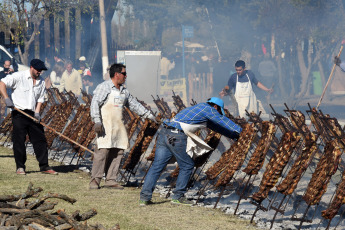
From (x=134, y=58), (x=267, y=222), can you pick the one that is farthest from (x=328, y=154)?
(x=134, y=58)

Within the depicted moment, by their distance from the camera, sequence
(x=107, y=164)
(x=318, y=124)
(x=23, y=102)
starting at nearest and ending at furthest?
1. (x=318, y=124)
2. (x=107, y=164)
3. (x=23, y=102)

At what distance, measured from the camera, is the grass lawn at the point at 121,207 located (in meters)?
7.78

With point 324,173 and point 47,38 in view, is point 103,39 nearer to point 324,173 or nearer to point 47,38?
point 47,38

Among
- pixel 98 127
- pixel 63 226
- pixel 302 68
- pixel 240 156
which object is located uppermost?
pixel 98 127

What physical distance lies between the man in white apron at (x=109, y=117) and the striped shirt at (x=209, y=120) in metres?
1.32

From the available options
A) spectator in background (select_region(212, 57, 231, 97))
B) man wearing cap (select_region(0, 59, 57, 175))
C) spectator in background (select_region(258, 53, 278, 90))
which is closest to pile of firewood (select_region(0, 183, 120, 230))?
man wearing cap (select_region(0, 59, 57, 175))

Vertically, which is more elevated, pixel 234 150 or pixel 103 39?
pixel 103 39

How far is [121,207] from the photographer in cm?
867

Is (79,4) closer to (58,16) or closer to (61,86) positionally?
(58,16)

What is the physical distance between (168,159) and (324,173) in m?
2.37

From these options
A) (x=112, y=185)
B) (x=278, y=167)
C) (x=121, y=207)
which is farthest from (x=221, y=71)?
(x=278, y=167)

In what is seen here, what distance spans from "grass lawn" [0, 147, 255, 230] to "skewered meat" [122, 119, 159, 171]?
743 millimetres

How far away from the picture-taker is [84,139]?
41.1 ft

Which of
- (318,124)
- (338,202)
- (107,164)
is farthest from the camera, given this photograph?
(107,164)
